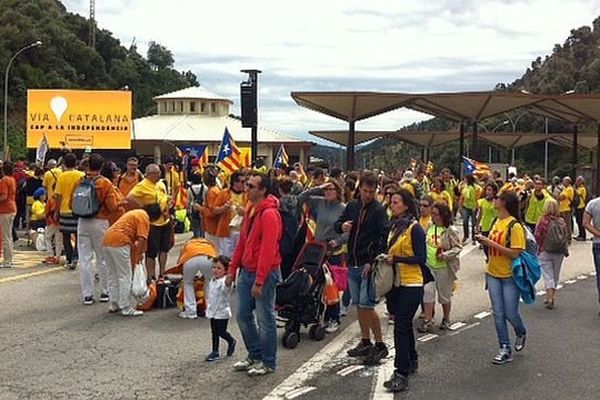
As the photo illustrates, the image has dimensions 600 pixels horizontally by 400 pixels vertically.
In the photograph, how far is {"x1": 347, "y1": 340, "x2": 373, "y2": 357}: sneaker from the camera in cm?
737

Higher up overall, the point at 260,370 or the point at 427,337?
the point at 260,370

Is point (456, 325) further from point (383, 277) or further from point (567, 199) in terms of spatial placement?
point (567, 199)

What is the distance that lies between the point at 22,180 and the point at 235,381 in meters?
12.3

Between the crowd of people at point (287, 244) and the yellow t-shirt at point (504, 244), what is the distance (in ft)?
0.04

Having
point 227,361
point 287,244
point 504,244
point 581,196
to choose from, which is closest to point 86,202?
point 287,244

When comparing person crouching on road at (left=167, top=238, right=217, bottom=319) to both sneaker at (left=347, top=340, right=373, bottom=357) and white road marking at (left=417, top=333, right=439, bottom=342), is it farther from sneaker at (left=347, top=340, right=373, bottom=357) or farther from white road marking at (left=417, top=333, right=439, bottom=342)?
white road marking at (left=417, top=333, right=439, bottom=342)

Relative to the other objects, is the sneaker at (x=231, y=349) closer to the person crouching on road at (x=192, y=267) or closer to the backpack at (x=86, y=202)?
the person crouching on road at (x=192, y=267)

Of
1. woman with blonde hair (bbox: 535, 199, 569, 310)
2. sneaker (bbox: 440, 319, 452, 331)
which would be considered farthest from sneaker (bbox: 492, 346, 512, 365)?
woman with blonde hair (bbox: 535, 199, 569, 310)

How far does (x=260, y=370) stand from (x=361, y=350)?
1.16m

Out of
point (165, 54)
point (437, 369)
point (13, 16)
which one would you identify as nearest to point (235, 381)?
point (437, 369)

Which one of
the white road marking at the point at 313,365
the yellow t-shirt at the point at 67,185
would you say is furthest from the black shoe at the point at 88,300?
the white road marking at the point at 313,365

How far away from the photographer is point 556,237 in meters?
10.2

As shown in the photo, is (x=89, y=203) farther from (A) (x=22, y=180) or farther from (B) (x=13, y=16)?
(B) (x=13, y=16)

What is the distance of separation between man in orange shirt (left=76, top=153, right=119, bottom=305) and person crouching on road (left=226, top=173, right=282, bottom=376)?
11.3 ft
